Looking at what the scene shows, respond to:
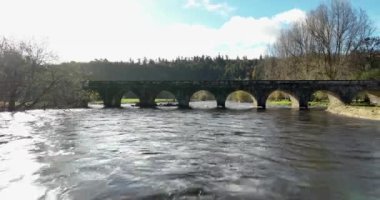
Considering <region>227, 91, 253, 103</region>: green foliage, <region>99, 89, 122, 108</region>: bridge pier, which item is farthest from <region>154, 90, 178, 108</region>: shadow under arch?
<region>227, 91, 253, 103</region>: green foliage

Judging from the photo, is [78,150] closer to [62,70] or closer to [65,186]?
[65,186]

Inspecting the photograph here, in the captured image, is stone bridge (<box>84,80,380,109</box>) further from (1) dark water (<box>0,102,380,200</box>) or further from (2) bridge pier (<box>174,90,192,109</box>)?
(1) dark water (<box>0,102,380,200</box>)

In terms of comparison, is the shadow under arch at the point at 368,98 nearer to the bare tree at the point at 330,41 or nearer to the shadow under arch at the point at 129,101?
the bare tree at the point at 330,41

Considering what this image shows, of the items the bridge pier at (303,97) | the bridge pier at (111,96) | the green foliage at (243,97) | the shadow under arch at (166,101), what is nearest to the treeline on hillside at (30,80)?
the bridge pier at (111,96)

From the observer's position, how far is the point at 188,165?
18219 mm

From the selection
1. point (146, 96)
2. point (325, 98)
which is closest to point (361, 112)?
point (325, 98)

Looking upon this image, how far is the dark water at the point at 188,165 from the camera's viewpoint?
45.4 ft

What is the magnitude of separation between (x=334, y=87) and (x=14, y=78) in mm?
46441

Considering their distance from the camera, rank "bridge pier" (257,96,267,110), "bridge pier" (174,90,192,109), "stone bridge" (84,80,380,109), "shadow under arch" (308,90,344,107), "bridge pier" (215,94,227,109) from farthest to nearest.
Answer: "bridge pier" (174,90,192,109), "bridge pier" (215,94,227,109), "bridge pier" (257,96,267,110), "shadow under arch" (308,90,344,107), "stone bridge" (84,80,380,109)

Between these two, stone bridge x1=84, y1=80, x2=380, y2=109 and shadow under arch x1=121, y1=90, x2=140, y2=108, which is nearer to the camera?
stone bridge x1=84, y1=80, x2=380, y2=109

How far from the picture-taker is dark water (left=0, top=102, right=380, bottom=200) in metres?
13.9

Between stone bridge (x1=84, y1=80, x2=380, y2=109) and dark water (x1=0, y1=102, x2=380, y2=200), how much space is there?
123ft

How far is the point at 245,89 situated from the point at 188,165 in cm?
5498

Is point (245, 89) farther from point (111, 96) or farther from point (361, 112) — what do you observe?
point (361, 112)
